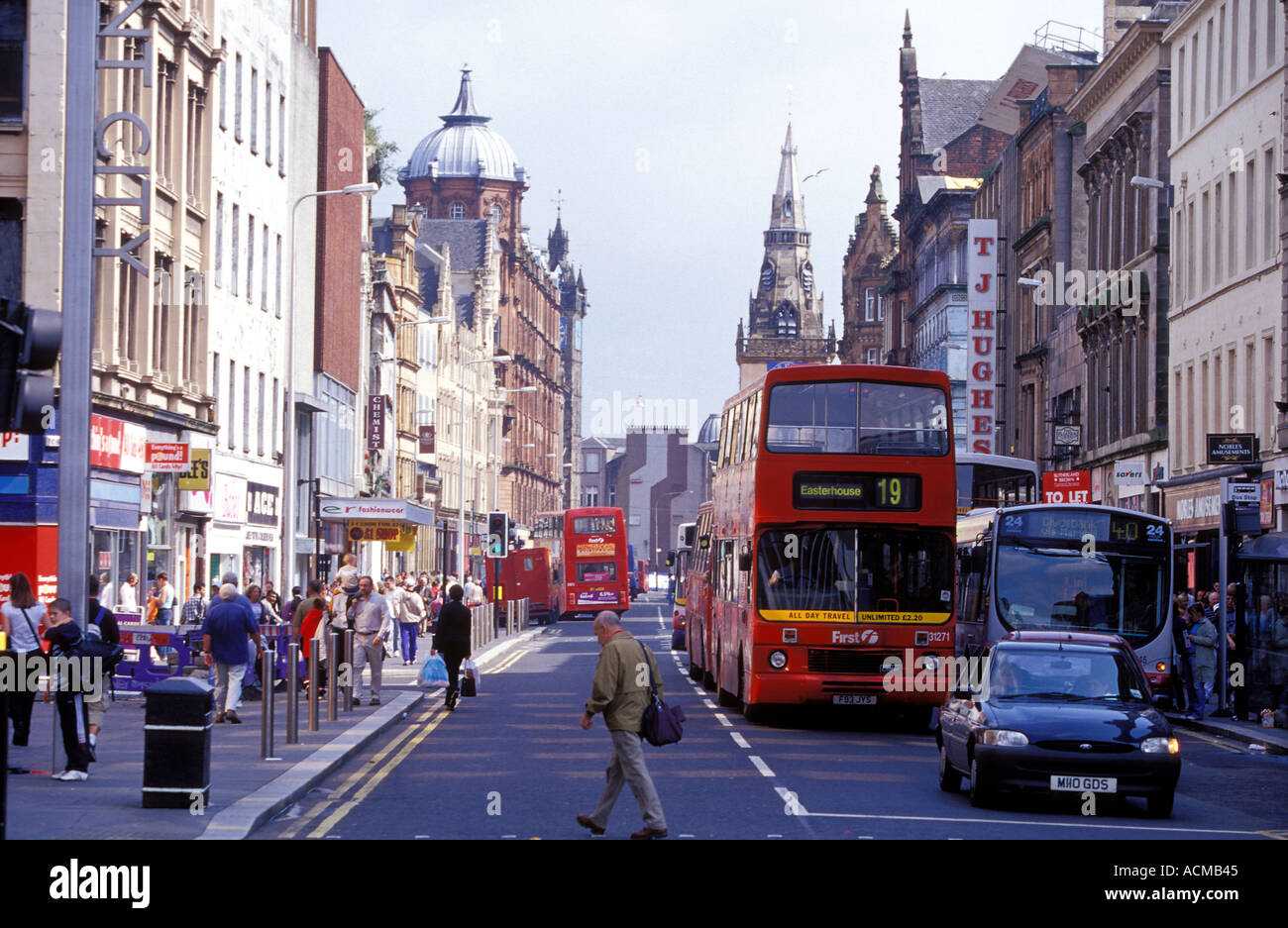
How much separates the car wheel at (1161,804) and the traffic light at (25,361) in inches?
380

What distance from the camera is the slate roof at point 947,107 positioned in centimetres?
10594

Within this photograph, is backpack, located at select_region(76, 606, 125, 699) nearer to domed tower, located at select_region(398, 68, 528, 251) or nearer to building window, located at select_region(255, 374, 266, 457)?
building window, located at select_region(255, 374, 266, 457)

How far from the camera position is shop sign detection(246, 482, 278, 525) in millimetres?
53094

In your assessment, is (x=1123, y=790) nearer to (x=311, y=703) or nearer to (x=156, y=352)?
(x=311, y=703)

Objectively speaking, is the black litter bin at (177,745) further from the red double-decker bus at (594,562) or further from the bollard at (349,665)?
the red double-decker bus at (594,562)

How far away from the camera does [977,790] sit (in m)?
18.0

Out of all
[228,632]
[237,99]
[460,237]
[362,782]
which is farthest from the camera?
[460,237]

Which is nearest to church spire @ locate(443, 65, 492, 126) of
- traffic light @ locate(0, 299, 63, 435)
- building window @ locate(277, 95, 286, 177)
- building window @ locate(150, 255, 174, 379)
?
building window @ locate(277, 95, 286, 177)

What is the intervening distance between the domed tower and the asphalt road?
132753mm

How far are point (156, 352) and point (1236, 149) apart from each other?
23679 millimetres

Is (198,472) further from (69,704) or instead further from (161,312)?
(69,704)

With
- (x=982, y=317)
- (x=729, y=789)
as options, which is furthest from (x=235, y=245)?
(x=982, y=317)

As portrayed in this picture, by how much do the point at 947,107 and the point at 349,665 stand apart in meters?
84.1
